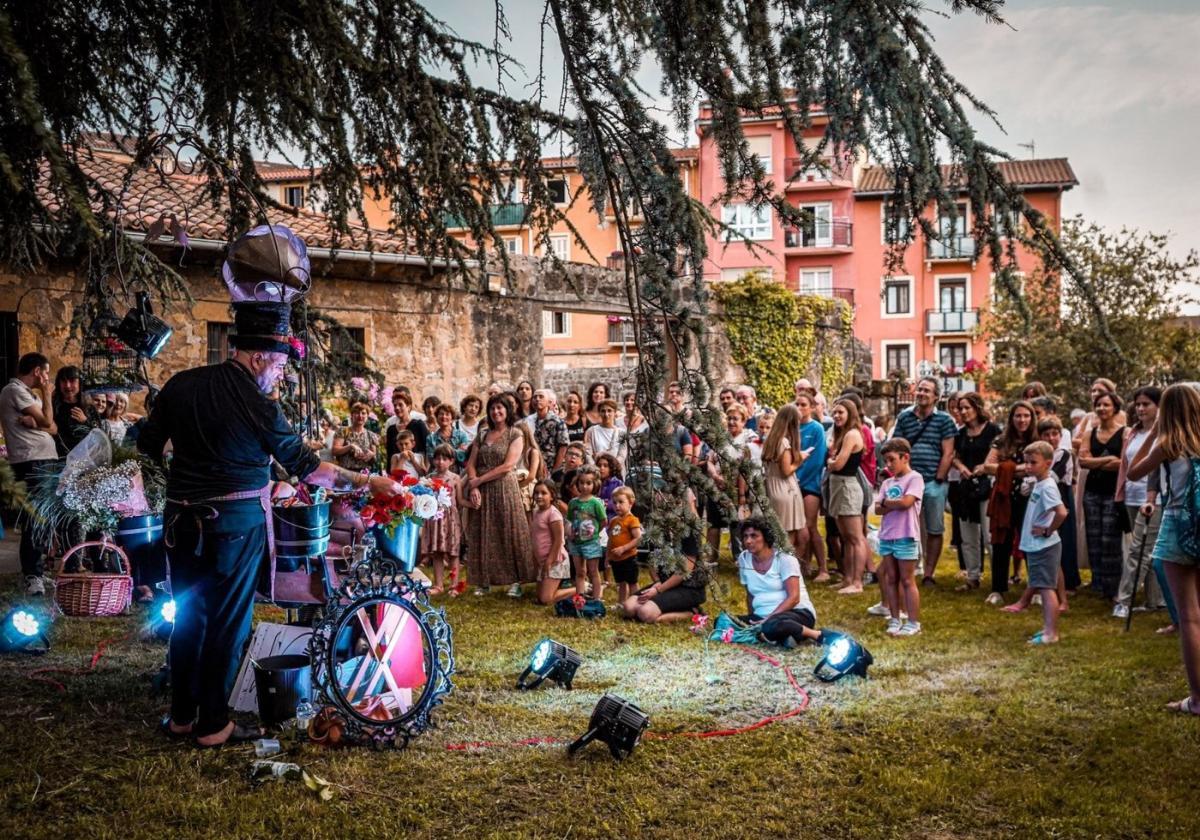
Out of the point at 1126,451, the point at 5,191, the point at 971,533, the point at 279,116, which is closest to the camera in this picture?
the point at 5,191

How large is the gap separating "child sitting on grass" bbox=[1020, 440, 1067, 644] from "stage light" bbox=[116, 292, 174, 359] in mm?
5495

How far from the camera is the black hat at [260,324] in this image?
452 centimetres

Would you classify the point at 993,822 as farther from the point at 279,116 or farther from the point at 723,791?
the point at 279,116

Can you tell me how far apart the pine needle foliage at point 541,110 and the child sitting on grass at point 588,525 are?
3.65 meters

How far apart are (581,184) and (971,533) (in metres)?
6.44

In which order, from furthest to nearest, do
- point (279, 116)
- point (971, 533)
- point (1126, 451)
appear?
point (971, 533)
point (1126, 451)
point (279, 116)

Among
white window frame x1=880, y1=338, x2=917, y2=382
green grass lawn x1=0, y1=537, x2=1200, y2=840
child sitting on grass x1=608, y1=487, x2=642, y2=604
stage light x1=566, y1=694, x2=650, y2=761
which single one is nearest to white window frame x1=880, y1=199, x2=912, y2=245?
green grass lawn x1=0, y1=537, x2=1200, y2=840

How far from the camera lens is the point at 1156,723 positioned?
5000 millimetres

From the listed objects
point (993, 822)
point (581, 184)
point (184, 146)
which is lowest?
point (993, 822)

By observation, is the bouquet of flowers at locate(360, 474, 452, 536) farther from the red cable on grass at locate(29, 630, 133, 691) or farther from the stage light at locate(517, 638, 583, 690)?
the red cable on grass at locate(29, 630, 133, 691)

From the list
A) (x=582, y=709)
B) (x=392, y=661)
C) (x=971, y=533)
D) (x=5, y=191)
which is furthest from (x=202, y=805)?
(x=971, y=533)

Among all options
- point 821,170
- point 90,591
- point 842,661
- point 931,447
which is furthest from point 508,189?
point 931,447

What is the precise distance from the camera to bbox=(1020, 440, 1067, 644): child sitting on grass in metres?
6.84

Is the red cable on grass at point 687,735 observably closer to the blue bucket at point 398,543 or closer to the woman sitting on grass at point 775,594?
the blue bucket at point 398,543
